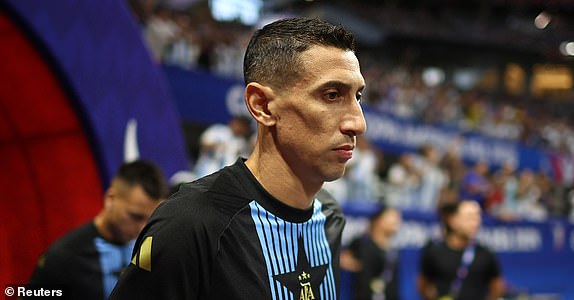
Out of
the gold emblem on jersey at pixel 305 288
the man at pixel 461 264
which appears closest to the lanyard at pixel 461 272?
the man at pixel 461 264

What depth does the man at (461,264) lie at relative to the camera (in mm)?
6543

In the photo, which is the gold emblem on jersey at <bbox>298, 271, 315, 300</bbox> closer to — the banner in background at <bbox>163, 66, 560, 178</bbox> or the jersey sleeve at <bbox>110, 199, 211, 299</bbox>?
the jersey sleeve at <bbox>110, 199, 211, 299</bbox>

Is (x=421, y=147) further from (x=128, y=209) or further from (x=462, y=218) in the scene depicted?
(x=128, y=209)

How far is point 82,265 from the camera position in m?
3.39

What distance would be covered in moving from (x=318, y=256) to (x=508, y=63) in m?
34.0

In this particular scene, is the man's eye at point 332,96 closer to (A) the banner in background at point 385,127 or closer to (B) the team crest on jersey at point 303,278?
(B) the team crest on jersey at point 303,278

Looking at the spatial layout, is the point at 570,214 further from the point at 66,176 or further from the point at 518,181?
the point at 66,176

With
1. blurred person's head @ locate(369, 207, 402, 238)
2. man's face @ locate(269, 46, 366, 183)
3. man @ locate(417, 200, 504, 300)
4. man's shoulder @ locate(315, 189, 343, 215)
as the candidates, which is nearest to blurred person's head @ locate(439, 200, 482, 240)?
man @ locate(417, 200, 504, 300)

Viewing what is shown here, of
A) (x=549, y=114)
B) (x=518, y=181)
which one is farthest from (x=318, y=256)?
(x=549, y=114)

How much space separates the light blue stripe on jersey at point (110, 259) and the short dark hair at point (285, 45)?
1834mm

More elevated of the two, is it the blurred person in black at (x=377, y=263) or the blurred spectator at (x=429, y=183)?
the blurred spectator at (x=429, y=183)

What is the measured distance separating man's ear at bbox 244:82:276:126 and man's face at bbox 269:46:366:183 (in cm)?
2

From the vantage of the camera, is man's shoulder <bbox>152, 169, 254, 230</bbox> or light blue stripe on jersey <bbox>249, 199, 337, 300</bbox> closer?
man's shoulder <bbox>152, 169, 254, 230</bbox>

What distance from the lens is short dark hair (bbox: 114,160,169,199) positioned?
3.50 m
